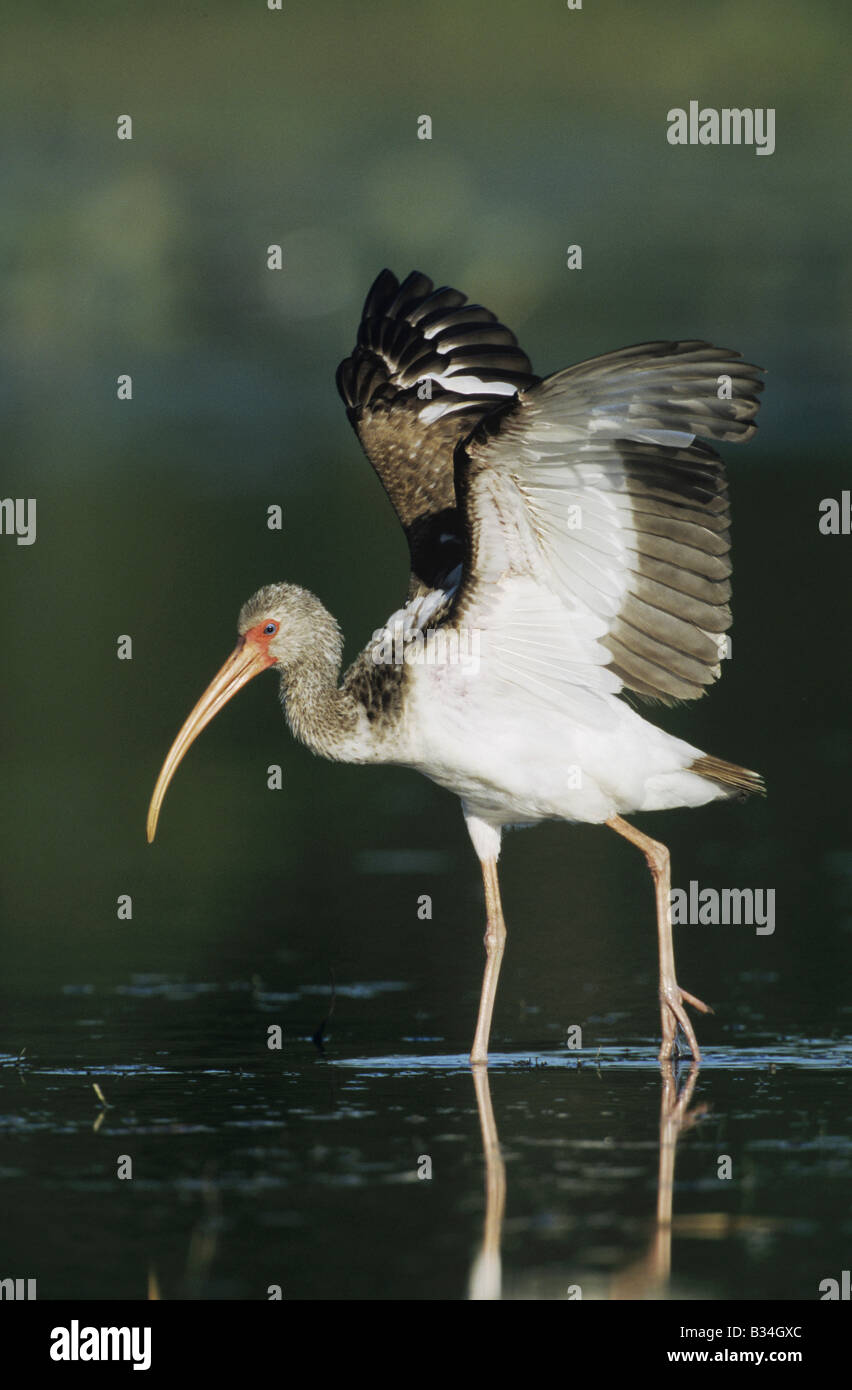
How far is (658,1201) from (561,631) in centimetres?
362

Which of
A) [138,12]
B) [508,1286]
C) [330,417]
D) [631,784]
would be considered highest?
[138,12]

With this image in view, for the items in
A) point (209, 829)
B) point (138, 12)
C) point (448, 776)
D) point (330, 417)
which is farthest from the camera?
point (138, 12)

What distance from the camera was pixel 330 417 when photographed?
146ft

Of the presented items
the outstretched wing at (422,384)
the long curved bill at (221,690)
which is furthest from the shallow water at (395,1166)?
the outstretched wing at (422,384)

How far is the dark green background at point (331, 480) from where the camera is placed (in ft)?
40.7

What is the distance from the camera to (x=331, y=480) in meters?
38.6

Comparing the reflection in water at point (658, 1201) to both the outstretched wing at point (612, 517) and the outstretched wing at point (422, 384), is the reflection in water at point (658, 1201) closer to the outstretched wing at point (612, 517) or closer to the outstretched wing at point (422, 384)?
the outstretched wing at point (612, 517)

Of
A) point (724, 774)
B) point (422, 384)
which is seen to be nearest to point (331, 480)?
point (422, 384)

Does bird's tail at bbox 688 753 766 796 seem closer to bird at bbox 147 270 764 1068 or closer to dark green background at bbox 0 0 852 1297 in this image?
bird at bbox 147 270 764 1068

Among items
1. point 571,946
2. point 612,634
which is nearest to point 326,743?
point 612,634

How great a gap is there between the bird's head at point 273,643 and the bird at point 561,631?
1 centimetres

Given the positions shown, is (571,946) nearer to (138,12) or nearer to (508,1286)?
(508,1286)

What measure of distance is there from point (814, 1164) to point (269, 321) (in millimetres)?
40563

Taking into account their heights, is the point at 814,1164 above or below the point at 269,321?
below
